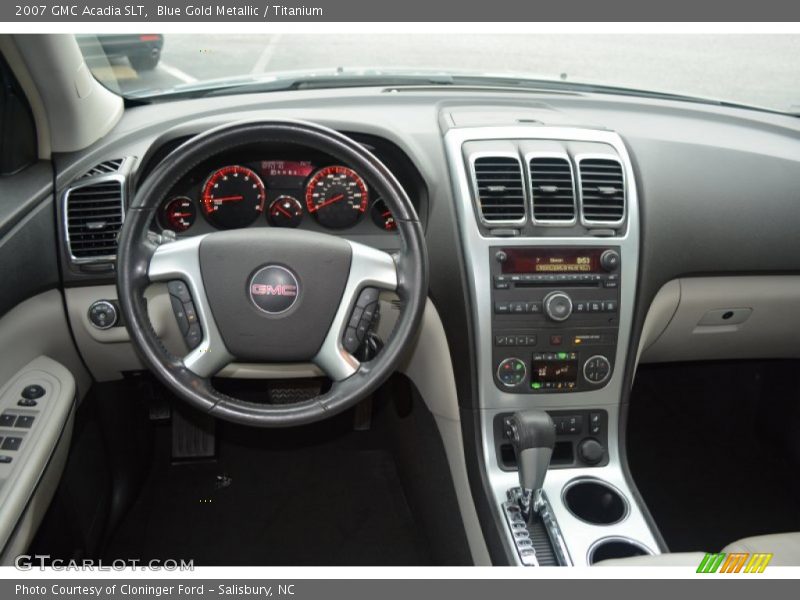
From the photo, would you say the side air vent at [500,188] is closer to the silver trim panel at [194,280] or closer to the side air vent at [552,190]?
the side air vent at [552,190]

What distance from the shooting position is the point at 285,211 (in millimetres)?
2008

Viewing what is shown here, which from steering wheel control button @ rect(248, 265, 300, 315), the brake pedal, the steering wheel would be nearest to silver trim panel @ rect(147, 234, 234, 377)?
the steering wheel

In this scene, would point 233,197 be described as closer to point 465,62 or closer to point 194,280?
point 194,280

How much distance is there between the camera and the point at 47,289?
2.05 metres

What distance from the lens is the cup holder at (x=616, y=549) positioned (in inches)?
74.8

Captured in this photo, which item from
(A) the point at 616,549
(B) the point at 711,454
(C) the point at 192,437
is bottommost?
(B) the point at 711,454

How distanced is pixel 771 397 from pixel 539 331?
145 centimetres

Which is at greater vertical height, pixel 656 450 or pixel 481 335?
pixel 481 335

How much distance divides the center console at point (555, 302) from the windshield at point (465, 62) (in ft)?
1.70

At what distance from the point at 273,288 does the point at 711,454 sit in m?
2.05

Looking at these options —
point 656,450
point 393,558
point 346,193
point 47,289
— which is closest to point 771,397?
point 656,450

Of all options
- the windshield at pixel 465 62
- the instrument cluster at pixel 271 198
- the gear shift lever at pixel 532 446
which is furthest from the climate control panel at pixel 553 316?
the windshield at pixel 465 62

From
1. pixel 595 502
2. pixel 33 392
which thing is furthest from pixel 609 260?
pixel 33 392

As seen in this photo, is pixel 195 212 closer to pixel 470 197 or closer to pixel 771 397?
pixel 470 197
